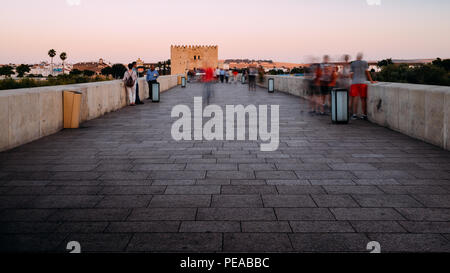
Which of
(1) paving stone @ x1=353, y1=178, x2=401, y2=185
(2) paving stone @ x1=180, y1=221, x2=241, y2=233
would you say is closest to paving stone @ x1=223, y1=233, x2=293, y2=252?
(2) paving stone @ x1=180, y1=221, x2=241, y2=233

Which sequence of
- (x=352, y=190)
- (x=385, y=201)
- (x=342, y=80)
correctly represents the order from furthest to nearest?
1. (x=342, y=80)
2. (x=352, y=190)
3. (x=385, y=201)

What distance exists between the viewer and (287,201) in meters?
4.45

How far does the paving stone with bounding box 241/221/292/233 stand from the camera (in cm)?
362

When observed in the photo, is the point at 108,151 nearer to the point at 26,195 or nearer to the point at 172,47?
the point at 26,195

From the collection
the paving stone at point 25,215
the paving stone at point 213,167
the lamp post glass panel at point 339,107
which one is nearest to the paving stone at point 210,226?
the paving stone at point 25,215

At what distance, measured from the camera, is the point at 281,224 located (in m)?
3.77

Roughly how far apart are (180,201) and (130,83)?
41.5ft

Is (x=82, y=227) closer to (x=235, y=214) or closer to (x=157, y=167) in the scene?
(x=235, y=214)

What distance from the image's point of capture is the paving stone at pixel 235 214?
3.93 meters

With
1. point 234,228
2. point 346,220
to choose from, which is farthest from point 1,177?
point 346,220

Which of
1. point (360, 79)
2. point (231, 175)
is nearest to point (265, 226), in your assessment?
point (231, 175)

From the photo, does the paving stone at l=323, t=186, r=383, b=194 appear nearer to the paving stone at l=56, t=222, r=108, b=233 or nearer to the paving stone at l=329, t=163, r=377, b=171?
the paving stone at l=329, t=163, r=377, b=171

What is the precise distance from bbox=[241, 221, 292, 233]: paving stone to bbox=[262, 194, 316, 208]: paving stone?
48 centimetres

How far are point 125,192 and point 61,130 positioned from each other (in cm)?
570
